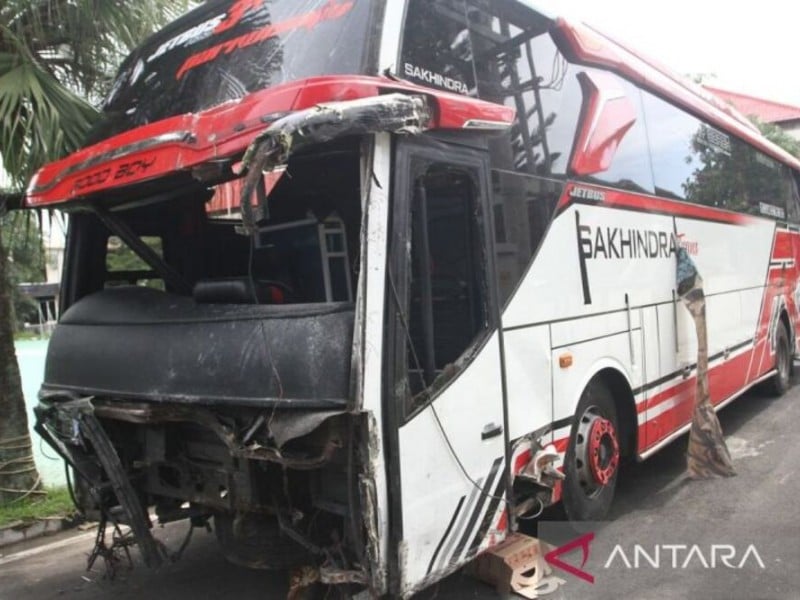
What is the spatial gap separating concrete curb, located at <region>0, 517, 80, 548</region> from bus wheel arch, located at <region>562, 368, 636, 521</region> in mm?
3824

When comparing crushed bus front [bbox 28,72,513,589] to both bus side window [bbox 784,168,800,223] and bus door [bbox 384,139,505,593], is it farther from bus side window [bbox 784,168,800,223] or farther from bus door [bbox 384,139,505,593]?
bus side window [bbox 784,168,800,223]

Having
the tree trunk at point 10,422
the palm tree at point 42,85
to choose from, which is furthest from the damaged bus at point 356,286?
the tree trunk at point 10,422

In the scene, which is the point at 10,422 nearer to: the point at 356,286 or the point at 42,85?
the point at 42,85

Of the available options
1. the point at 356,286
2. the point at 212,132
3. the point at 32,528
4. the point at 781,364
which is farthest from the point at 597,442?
the point at 781,364

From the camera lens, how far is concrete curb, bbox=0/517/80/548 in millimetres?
5570

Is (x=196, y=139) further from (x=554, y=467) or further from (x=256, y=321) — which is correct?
(x=554, y=467)

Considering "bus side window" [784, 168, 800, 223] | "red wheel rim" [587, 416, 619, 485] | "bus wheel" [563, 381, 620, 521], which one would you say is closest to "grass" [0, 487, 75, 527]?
"bus wheel" [563, 381, 620, 521]

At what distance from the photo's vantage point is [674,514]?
5.34 m

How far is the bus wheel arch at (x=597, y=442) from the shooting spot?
4.76 metres

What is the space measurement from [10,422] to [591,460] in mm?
4878

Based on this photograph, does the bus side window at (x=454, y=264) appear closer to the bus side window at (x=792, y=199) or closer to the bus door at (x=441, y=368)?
the bus door at (x=441, y=368)

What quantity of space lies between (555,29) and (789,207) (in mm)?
7385

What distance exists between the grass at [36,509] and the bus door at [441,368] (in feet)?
12.8

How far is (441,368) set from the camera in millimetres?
3646
